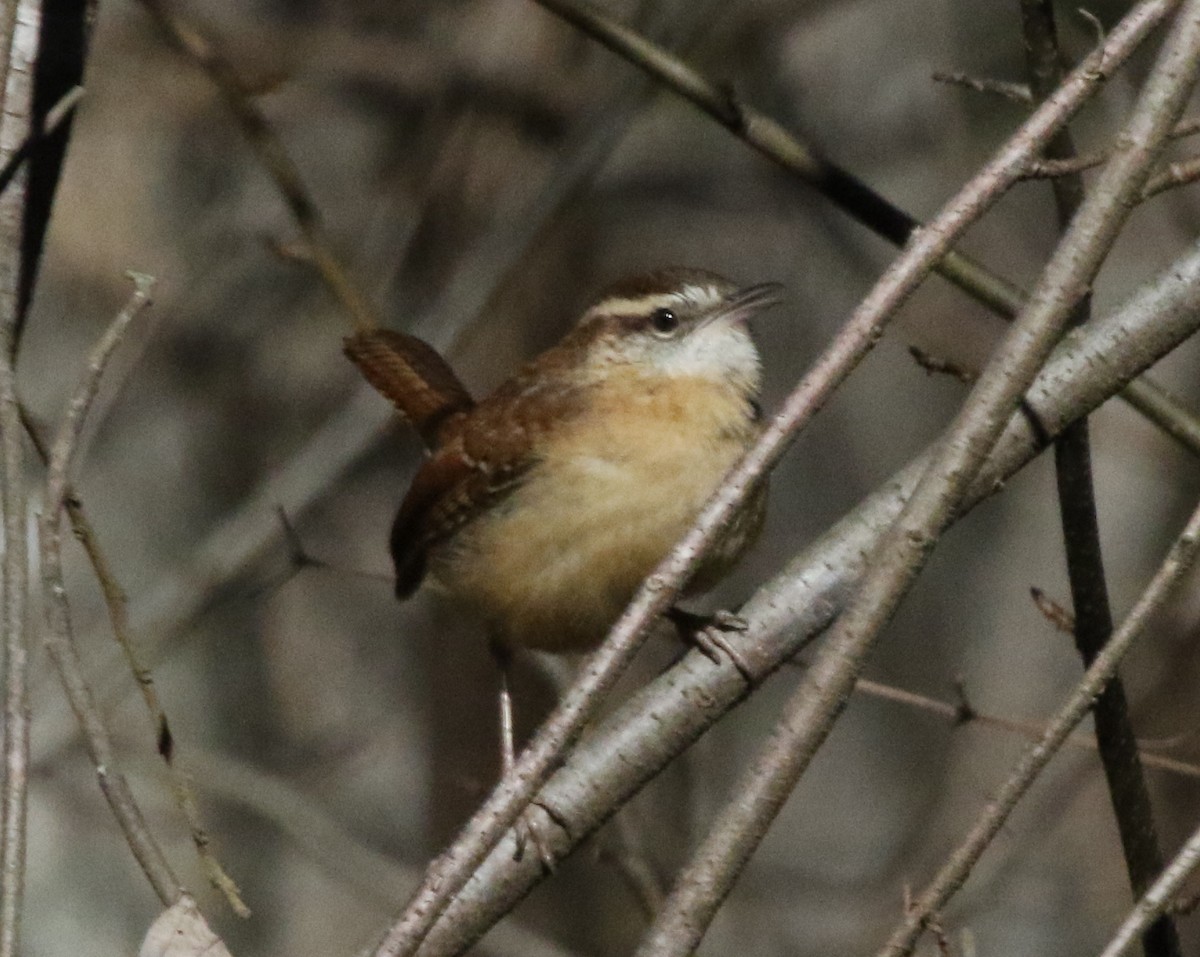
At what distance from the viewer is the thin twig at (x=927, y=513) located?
1.65m

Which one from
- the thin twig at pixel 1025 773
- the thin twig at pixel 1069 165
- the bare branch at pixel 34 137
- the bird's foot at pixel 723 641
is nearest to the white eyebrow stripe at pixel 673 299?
the bird's foot at pixel 723 641

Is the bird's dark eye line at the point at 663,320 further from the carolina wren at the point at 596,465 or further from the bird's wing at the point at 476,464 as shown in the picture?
the bird's wing at the point at 476,464

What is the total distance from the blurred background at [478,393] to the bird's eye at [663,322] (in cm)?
145

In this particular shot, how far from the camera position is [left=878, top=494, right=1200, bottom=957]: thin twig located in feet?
5.50

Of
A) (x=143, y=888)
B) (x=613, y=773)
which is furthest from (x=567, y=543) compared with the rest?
(x=143, y=888)

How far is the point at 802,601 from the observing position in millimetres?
2436

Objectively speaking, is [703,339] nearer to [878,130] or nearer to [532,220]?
[532,220]

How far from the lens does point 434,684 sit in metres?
5.73

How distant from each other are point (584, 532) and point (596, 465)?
0.13 metres

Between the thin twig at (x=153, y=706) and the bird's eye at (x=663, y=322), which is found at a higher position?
the bird's eye at (x=663, y=322)

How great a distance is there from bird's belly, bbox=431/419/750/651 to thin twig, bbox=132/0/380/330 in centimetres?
104

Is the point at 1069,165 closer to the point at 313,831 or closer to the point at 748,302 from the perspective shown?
the point at 748,302

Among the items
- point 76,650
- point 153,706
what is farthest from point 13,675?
point 153,706

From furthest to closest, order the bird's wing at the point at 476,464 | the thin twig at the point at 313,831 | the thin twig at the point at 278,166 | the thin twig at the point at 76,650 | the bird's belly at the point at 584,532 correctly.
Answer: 1. the thin twig at the point at 313,831
2. the thin twig at the point at 278,166
3. the bird's wing at the point at 476,464
4. the bird's belly at the point at 584,532
5. the thin twig at the point at 76,650
